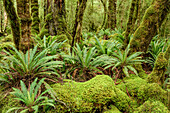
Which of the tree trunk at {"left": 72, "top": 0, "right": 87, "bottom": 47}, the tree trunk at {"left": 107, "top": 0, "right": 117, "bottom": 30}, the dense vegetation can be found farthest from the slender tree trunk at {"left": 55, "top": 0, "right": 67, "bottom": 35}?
the tree trunk at {"left": 107, "top": 0, "right": 117, "bottom": 30}

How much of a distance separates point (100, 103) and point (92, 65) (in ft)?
4.61

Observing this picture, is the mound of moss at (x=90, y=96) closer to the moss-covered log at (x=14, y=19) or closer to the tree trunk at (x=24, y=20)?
the tree trunk at (x=24, y=20)

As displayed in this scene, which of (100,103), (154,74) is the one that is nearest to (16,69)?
(100,103)

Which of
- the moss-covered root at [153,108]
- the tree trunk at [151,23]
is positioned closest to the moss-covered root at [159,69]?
the moss-covered root at [153,108]

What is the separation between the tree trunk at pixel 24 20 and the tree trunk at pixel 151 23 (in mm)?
3435

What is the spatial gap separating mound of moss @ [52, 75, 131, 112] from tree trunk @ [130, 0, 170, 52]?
214cm

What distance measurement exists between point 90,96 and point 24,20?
2660 millimetres

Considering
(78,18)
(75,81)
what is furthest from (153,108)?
(78,18)

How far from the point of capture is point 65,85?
244 centimetres

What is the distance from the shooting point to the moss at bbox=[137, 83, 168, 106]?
2368 millimetres

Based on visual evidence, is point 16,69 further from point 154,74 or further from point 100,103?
point 154,74

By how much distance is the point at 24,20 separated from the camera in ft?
10.1

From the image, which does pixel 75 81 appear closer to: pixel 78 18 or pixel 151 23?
pixel 78 18

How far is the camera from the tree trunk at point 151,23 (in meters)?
3.61
